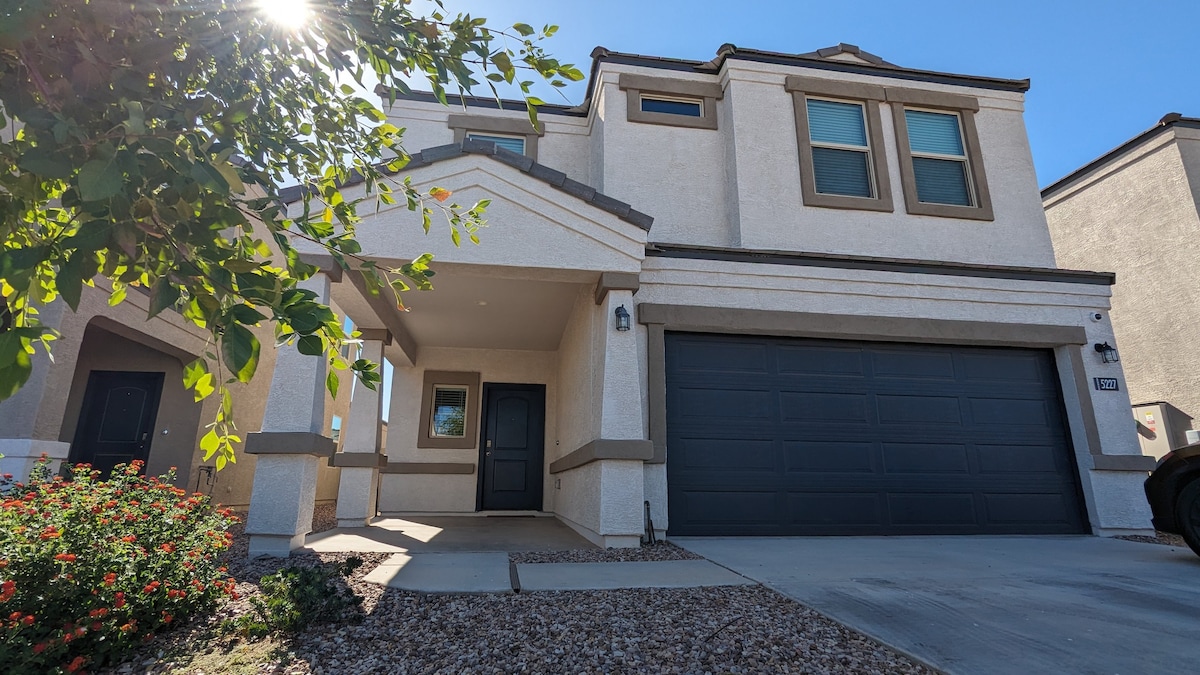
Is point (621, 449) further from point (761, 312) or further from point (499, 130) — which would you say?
point (499, 130)

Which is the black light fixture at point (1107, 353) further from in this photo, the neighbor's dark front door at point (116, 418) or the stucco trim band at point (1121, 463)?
the neighbor's dark front door at point (116, 418)

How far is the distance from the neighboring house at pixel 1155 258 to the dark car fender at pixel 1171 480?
5.76 meters

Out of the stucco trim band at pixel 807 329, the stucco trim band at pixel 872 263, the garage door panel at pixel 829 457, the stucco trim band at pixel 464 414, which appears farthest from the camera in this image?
the stucco trim band at pixel 464 414

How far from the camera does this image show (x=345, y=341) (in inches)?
74.1

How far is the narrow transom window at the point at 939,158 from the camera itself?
27.9 feet

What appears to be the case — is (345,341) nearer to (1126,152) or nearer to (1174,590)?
(1174,590)

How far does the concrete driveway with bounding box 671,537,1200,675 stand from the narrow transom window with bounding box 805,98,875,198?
4.73m

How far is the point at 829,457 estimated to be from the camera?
6809mm

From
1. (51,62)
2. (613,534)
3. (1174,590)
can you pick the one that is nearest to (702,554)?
(613,534)

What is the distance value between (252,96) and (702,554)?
15.4ft

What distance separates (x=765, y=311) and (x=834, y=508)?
2319mm

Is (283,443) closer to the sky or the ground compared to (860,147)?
closer to the ground

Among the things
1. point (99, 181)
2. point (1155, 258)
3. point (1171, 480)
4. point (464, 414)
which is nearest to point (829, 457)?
point (1171, 480)

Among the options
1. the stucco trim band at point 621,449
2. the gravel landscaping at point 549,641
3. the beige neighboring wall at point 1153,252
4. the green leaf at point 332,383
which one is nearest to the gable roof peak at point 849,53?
the beige neighboring wall at point 1153,252
